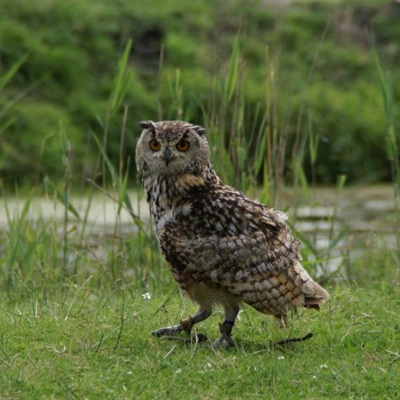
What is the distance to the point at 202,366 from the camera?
17.8 ft

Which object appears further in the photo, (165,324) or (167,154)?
(165,324)

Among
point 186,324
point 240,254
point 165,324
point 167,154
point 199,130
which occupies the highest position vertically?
point 199,130

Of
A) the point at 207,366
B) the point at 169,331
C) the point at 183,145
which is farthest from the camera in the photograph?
the point at 183,145

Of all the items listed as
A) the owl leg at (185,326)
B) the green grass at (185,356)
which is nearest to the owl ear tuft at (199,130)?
the owl leg at (185,326)

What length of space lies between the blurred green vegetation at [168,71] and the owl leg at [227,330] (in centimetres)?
610

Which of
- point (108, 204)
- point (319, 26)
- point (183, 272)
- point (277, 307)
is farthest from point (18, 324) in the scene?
point (319, 26)

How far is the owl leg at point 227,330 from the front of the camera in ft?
19.3

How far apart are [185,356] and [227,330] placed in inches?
15.4

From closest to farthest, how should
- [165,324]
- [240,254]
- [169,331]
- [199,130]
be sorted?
[240,254], [169,331], [199,130], [165,324]

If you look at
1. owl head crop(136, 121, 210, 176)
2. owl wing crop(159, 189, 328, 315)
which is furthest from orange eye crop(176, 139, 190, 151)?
owl wing crop(159, 189, 328, 315)

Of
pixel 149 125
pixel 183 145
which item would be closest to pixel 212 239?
pixel 183 145

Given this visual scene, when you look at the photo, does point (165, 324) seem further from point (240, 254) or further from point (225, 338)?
point (240, 254)

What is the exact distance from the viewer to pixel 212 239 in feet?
19.1

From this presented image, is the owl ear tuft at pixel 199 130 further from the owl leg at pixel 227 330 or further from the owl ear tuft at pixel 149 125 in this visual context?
the owl leg at pixel 227 330
